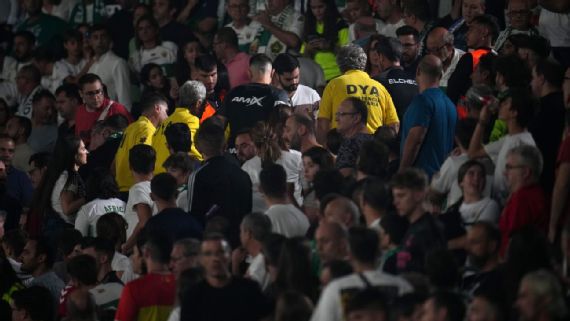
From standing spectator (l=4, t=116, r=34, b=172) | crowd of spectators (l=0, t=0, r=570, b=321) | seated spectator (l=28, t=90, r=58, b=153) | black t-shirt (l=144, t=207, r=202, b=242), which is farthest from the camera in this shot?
seated spectator (l=28, t=90, r=58, b=153)

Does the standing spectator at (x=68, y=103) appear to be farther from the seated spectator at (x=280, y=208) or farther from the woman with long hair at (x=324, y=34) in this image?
the seated spectator at (x=280, y=208)

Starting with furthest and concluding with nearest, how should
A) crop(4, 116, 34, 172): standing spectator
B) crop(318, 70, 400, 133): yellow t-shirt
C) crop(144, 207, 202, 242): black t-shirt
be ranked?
crop(4, 116, 34, 172): standing spectator
crop(318, 70, 400, 133): yellow t-shirt
crop(144, 207, 202, 242): black t-shirt

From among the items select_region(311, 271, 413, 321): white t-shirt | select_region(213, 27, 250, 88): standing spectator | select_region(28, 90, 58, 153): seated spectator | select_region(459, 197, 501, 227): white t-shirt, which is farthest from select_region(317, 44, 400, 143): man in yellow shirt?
select_region(311, 271, 413, 321): white t-shirt

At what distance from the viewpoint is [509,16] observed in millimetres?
14891

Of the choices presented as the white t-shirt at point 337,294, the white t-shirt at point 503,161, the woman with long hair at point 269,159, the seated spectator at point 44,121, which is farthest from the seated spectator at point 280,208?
the seated spectator at point 44,121

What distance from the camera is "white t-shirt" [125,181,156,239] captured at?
43.1 feet

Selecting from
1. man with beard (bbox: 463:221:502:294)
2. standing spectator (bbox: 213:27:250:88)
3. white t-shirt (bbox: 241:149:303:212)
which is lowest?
standing spectator (bbox: 213:27:250:88)

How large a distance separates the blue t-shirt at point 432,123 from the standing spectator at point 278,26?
471 cm

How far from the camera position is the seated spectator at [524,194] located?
10781 mm

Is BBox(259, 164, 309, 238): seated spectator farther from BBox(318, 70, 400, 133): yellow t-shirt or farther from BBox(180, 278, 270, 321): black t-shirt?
BBox(318, 70, 400, 133): yellow t-shirt

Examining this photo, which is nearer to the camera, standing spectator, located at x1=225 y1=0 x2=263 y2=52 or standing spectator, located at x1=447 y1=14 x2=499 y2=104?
standing spectator, located at x1=447 y1=14 x2=499 y2=104

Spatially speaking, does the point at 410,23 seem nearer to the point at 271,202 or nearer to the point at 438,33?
the point at 438,33

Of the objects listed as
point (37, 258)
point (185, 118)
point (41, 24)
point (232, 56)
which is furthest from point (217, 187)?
point (41, 24)

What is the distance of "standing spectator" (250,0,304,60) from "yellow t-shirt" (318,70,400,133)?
317 centimetres
